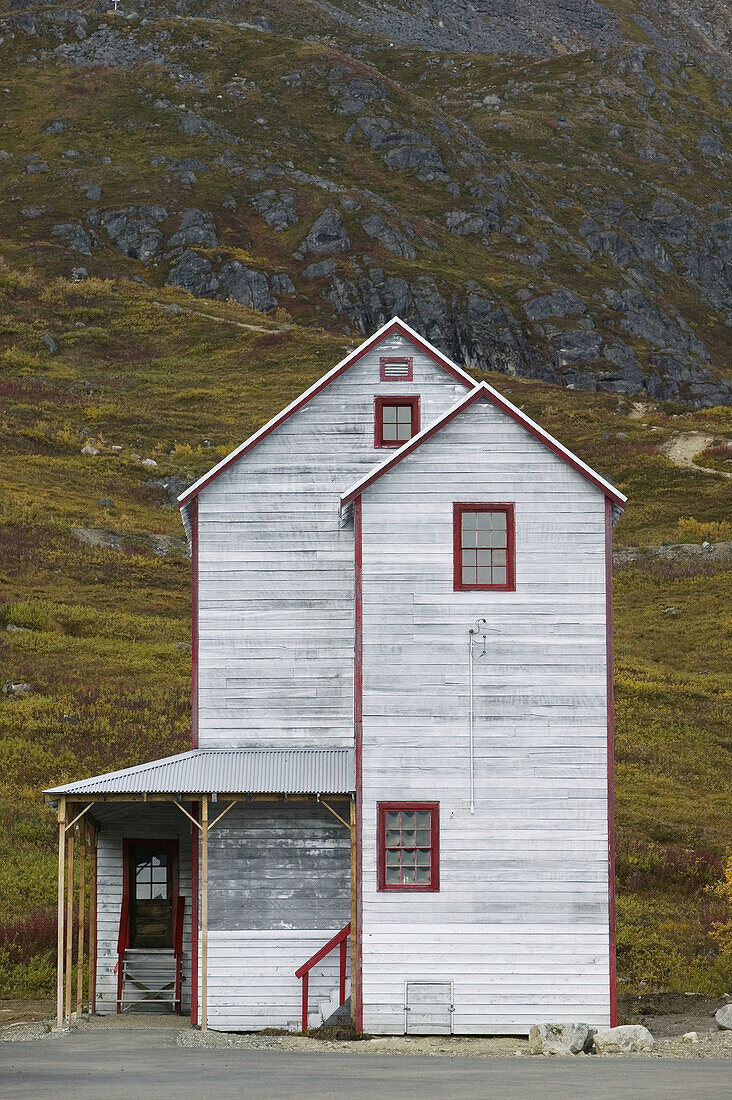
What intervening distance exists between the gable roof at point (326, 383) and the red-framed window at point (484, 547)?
431 cm

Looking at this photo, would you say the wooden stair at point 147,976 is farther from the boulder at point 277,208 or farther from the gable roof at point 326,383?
the boulder at point 277,208

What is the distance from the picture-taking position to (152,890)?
86.8 feet

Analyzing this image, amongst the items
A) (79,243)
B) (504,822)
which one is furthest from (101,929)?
(79,243)

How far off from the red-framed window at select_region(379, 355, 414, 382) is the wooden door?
979 centimetres

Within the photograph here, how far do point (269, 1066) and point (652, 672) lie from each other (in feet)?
103

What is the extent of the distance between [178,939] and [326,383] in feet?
35.2

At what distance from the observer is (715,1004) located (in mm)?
25859

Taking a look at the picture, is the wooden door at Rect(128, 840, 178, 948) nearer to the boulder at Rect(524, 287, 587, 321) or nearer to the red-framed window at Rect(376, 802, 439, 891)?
the red-framed window at Rect(376, 802, 439, 891)

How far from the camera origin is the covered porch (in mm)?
23531

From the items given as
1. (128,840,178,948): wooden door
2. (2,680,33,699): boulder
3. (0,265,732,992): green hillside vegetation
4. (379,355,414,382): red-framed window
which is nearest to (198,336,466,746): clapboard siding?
(379,355,414,382): red-framed window

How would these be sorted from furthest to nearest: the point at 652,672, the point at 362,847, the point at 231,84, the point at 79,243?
the point at 231,84 < the point at 79,243 < the point at 652,672 < the point at 362,847

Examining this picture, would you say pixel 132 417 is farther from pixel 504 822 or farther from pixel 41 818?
pixel 504 822

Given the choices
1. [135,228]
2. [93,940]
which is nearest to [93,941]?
[93,940]

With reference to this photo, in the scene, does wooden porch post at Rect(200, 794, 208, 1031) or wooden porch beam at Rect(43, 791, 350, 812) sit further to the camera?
wooden porch beam at Rect(43, 791, 350, 812)
